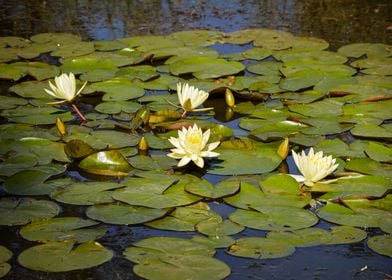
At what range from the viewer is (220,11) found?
6094 millimetres

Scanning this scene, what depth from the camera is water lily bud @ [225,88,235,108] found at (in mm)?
4141

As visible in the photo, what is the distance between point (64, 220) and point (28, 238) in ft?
0.58

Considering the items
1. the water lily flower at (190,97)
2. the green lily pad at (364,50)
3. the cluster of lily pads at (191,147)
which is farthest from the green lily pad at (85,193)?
the green lily pad at (364,50)

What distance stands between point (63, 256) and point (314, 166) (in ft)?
3.59

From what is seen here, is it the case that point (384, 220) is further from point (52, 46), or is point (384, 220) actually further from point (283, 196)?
point (52, 46)

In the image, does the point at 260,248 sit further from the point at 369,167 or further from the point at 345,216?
the point at 369,167

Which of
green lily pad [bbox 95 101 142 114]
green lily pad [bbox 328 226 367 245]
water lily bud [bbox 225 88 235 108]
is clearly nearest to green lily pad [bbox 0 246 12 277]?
green lily pad [bbox 328 226 367 245]

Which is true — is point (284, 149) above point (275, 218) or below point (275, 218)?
above

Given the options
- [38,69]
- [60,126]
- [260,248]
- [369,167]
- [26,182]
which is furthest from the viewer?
[38,69]

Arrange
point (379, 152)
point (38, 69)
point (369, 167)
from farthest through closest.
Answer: point (38, 69) → point (379, 152) → point (369, 167)

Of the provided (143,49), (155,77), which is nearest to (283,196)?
(155,77)

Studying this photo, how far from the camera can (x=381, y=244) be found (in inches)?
109

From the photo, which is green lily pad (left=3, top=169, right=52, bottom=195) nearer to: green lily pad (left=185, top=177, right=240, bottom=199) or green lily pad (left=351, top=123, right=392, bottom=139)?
green lily pad (left=185, top=177, right=240, bottom=199)

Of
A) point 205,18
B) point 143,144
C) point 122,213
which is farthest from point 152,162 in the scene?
point 205,18
